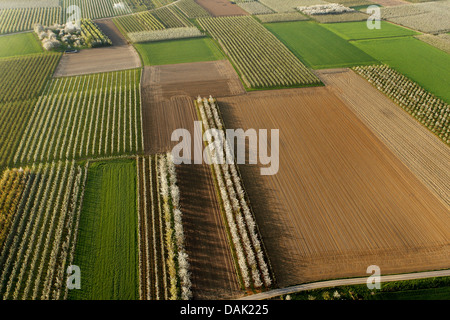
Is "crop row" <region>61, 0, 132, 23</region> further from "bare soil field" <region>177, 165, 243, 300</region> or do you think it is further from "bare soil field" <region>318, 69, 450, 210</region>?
"bare soil field" <region>177, 165, 243, 300</region>

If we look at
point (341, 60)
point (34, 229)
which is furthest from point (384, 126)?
point (34, 229)

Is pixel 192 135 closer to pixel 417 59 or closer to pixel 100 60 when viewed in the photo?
A: pixel 100 60

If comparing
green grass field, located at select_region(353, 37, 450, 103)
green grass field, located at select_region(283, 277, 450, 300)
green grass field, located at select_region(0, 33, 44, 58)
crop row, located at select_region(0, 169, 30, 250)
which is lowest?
green grass field, located at select_region(283, 277, 450, 300)

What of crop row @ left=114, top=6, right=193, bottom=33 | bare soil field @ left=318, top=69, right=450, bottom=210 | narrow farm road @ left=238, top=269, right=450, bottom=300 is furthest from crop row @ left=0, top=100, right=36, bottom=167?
bare soil field @ left=318, top=69, right=450, bottom=210

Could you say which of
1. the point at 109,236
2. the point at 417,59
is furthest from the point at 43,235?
the point at 417,59

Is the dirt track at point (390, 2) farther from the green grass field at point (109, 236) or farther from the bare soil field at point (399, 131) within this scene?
the green grass field at point (109, 236)
